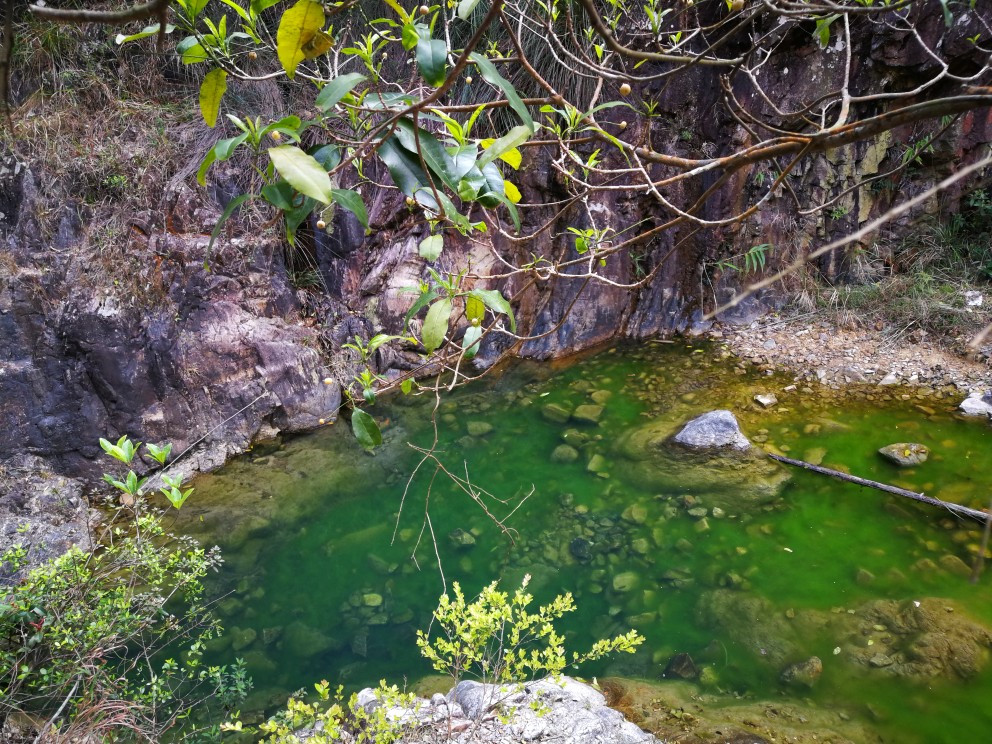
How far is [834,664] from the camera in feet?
6.97

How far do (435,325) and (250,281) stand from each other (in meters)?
3.42

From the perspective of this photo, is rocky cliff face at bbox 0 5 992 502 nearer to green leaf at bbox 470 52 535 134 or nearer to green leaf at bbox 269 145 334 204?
green leaf at bbox 470 52 535 134

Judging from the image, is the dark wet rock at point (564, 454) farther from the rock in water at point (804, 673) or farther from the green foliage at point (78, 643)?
the green foliage at point (78, 643)

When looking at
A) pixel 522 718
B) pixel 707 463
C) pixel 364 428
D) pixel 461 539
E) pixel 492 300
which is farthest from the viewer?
pixel 707 463

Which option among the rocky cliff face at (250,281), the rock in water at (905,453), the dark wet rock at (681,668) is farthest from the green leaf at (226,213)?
the rock in water at (905,453)

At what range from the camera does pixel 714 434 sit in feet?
10.6

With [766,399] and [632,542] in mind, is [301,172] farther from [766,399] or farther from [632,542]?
[766,399]

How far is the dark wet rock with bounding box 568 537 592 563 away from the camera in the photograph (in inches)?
109

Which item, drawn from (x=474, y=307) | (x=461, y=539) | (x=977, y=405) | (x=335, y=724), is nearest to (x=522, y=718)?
(x=335, y=724)

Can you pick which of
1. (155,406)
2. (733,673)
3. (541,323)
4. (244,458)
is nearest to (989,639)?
(733,673)

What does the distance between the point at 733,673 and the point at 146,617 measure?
2052 millimetres

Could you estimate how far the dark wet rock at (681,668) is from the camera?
86.3 inches

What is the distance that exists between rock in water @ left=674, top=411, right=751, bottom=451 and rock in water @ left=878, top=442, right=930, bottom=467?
2.25 ft

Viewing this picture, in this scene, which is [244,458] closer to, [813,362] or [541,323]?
[541,323]
